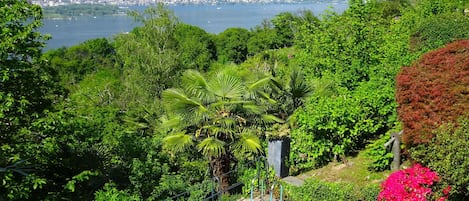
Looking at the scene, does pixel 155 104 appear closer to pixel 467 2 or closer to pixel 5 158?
pixel 5 158

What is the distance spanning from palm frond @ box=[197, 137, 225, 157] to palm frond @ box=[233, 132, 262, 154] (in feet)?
0.87

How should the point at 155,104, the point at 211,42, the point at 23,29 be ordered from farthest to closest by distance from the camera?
the point at 211,42
the point at 155,104
the point at 23,29

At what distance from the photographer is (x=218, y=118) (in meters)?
7.94

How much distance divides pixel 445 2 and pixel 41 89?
55.9 feet

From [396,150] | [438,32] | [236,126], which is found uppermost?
[438,32]

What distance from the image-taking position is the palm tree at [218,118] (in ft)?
25.7

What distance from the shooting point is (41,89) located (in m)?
7.55

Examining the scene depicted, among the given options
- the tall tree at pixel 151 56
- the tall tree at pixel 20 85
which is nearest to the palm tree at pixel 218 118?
the tall tree at pixel 20 85

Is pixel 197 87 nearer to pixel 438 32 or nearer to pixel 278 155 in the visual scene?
pixel 278 155

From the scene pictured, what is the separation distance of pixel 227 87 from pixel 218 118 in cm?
55

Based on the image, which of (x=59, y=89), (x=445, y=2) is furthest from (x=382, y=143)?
(x=445, y=2)

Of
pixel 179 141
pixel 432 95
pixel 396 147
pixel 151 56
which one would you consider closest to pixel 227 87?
pixel 179 141

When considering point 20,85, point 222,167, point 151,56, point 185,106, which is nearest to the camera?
point 20,85

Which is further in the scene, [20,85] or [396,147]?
[396,147]
